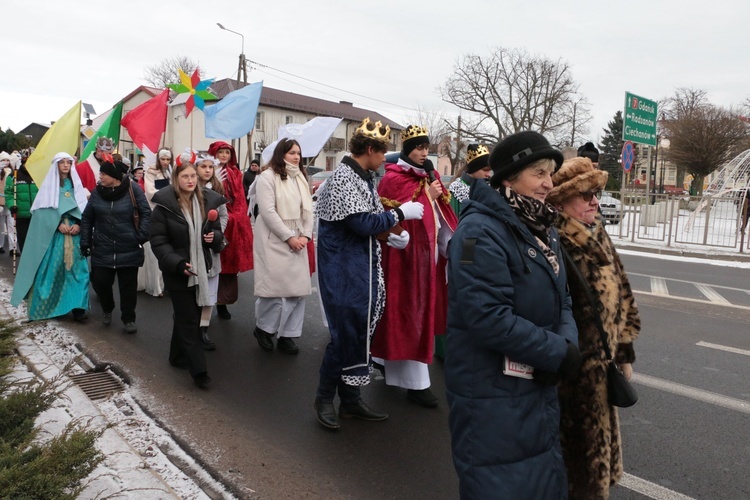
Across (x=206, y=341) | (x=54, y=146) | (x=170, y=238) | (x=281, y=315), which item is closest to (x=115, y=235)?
(x=54, y=146)

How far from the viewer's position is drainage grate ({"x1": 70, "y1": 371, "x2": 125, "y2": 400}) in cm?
461

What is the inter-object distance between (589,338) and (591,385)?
20cm

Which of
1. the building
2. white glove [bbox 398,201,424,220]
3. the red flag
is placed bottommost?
white glove [bbox 398,201,424,220]

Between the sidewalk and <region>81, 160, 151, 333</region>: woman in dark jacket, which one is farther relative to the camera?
<region>81, 160, 151, 333</region>: woman in dark jacket

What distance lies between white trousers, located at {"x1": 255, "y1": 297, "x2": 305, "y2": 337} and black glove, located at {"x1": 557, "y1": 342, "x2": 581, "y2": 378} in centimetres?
395

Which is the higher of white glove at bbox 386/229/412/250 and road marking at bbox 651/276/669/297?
white glove at bbox 386/229/412/250

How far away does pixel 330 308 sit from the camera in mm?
3959

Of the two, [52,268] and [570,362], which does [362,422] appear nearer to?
[570,362]

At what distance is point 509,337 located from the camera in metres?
2.10

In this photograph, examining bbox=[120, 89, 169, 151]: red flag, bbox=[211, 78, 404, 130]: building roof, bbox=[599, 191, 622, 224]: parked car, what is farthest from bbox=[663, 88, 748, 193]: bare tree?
bbox=[120, 89, 169, 151]: red flag

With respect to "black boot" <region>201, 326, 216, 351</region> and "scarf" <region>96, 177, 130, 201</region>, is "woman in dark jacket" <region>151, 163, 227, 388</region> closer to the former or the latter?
"black boot" <region>201, 326, 216, 351</region>

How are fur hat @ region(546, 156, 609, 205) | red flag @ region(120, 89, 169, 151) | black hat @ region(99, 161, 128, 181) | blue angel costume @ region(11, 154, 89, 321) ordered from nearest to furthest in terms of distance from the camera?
fur hat @ region(546, 156, 609, 205) < black hat @ region(99, 161, 128, 181) < blue angel costume @ region(11, 154, 89, 321) < red flag @ region(120, 89, 169, 151)

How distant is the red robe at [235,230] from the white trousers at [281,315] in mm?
1138

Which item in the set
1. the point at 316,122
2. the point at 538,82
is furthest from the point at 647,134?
the point at 538,82
